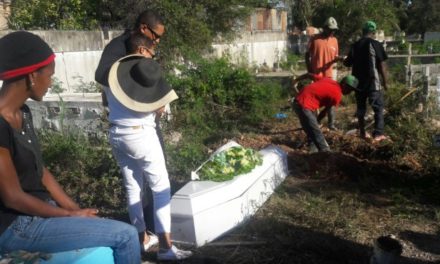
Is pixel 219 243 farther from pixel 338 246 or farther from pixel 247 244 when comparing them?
pixel 338 246

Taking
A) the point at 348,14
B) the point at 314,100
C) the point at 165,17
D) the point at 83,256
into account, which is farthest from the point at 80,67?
the point at 348,14

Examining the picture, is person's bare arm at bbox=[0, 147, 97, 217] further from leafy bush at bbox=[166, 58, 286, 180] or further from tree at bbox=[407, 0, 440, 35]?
tree at bbox=[407, 0, 440, 35]

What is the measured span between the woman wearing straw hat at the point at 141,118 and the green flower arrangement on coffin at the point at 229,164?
2.47ft

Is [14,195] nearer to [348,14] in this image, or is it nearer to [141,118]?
[141,118]

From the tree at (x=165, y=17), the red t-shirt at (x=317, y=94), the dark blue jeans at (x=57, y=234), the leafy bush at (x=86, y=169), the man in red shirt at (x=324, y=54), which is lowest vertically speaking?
the leafy bush at (x=86, y=169)

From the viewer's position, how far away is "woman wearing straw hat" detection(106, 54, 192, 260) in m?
3.41

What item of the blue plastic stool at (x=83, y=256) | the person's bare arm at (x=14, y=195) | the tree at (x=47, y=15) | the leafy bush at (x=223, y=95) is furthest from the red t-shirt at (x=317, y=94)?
the tree at (x=47, y=15)

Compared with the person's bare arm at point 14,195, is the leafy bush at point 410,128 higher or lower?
lower

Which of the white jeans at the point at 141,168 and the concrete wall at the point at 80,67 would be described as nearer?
the white jeans at the point at 141,168

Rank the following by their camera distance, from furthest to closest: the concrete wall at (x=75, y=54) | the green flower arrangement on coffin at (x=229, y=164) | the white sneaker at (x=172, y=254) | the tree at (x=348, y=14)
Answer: the tree at (x=348, y=14), the concrete wall at (x=75, y=54), the green flower arrangement on coffin at (x=229, y=164), the white sneaker at (x=172, y=254)

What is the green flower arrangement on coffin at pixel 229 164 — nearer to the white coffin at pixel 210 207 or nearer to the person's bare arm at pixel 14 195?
the white coffin at pixel 210 207

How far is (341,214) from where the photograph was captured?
4.42 metres

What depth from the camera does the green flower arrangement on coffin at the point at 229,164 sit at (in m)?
4.30

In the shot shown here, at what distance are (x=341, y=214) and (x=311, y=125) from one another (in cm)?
180
